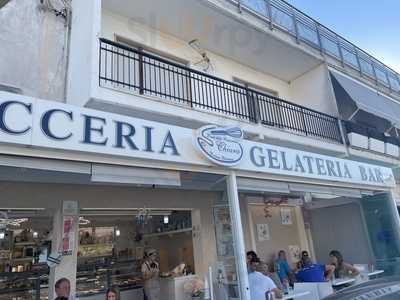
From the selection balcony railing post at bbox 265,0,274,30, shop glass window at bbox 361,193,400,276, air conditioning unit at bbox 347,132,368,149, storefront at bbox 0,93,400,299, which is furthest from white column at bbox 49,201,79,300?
air conditioning unit at bbox 347,132,368,149

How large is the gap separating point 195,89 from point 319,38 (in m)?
5.48

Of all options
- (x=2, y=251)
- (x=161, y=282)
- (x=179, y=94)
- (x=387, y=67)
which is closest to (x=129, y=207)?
(x=161, y=282)

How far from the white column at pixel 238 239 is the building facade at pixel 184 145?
2cm

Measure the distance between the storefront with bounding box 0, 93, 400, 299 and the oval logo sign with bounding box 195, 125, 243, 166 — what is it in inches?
0.8

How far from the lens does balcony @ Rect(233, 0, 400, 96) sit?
9805 millimetres

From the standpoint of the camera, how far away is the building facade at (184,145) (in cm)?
471

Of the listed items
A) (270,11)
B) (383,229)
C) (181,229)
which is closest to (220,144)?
(181,229)

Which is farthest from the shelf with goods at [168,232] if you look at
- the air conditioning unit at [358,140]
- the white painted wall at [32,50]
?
the air conditioning unit at [358,140]

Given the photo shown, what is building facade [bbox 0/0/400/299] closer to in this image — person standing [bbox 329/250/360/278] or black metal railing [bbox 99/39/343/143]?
black metal railing [bbox 99/39/343/143]

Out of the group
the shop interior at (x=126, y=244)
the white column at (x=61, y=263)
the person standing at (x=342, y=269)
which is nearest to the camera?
the white column at (x=61, y=263)

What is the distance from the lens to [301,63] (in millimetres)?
11219

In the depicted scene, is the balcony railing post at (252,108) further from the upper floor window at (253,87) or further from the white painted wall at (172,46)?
the white painted wall at (172,46)

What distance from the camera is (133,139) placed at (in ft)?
15.0

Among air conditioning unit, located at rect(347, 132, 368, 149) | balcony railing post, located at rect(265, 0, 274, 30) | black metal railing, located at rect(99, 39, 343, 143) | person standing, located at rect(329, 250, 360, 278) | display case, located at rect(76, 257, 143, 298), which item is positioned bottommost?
person standing, located at rect(329, 250, 360, 278)
